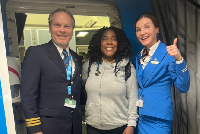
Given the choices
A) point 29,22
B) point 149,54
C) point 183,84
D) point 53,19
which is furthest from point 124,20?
point 29,22

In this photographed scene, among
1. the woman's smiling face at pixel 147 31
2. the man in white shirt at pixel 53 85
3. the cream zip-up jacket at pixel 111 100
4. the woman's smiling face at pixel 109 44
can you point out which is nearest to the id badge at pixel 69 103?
the man in white shirt at pixel 53 85

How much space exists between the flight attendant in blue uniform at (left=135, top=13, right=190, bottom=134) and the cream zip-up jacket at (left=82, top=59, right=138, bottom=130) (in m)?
0.10

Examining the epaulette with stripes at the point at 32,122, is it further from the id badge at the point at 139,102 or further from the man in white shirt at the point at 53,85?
the id badge at the point at 139,102

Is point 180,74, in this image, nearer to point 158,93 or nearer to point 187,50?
point 158,93

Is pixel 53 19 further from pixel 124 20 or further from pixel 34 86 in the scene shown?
pixel 124 20

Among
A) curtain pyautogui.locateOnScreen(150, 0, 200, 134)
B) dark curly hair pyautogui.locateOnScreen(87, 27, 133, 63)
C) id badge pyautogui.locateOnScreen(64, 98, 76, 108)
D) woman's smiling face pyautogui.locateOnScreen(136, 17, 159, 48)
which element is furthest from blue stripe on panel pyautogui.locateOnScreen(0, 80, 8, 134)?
curtain pyautogui.locateOnScreen(150, 0, 200, 134)

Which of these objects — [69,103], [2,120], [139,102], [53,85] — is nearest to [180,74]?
[139,102]

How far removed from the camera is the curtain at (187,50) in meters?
1.85

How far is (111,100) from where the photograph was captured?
5.47ft

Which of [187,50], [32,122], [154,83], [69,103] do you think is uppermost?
[187,50]

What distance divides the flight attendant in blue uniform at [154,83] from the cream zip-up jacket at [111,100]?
0.10 m

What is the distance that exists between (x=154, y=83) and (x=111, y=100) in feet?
1.56

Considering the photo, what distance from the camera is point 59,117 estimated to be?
1479mm

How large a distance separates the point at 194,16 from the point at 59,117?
1896 millimetres
